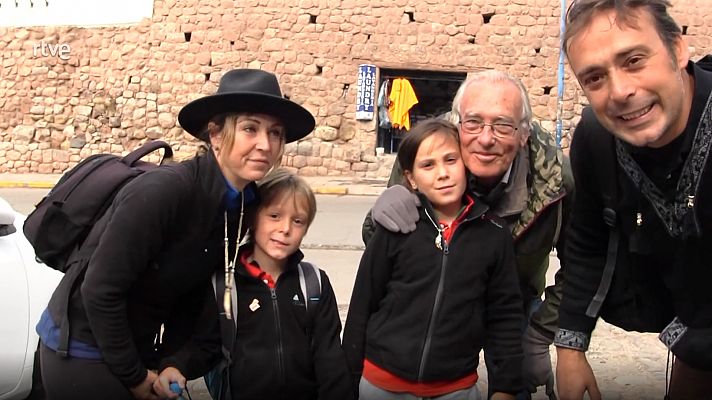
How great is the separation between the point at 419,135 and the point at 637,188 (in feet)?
2.58

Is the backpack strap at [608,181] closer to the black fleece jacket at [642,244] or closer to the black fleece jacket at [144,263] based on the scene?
the black fleece jacket at [642,244]

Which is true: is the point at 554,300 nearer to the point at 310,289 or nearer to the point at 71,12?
the point at 310,289

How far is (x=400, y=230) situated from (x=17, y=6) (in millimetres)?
16403

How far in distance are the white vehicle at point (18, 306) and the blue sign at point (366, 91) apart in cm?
1220

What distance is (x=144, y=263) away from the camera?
2152 millimetres

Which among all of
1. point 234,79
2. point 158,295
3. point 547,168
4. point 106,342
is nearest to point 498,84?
point 547,168

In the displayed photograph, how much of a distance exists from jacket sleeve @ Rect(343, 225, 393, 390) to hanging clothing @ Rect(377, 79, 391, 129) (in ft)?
41.9

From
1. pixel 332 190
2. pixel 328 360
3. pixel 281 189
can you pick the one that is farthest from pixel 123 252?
pixel 332 190

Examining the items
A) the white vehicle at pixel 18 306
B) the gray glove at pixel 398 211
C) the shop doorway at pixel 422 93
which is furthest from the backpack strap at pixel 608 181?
the shop doorway at pixel 422 93

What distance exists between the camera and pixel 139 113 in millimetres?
15758

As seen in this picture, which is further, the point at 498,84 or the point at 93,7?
the point at 93,7

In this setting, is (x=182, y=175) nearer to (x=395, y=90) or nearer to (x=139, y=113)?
(x=395, y=90)

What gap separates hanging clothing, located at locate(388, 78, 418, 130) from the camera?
14.9 metres

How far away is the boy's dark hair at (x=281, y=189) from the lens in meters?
2.56
